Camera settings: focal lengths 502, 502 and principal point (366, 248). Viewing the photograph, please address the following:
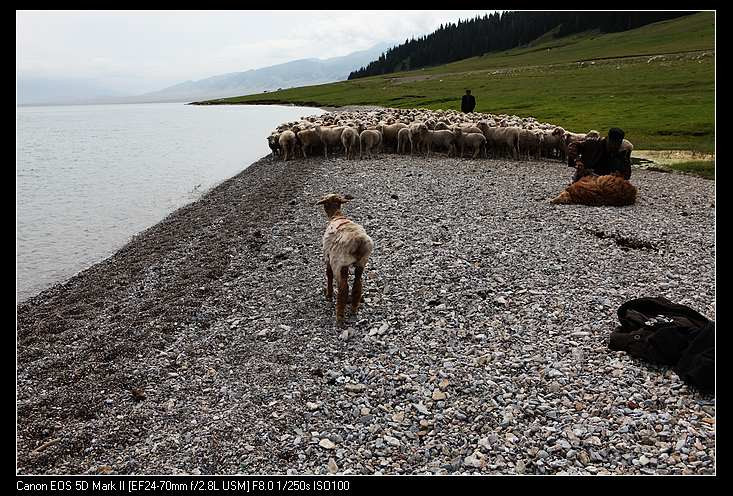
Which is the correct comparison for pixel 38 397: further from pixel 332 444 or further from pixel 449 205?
pixel 449 205

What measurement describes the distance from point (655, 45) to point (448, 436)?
13044cm

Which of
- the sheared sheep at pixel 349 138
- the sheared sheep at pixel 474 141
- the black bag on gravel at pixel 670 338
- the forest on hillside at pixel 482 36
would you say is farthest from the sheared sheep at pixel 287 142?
the forest on hillside at pixel 482 36

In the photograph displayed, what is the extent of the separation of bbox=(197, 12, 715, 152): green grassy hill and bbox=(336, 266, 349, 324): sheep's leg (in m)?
12.4

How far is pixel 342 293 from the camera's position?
29.7 ft

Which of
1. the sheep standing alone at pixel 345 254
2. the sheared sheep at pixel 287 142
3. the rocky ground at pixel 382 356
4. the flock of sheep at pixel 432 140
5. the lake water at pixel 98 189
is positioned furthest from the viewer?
the sheared sheep at pixel 287 142

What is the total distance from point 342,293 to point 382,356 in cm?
143

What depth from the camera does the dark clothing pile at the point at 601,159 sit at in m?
19.0

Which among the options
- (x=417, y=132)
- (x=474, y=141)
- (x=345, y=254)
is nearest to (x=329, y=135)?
(x=417, y=132)

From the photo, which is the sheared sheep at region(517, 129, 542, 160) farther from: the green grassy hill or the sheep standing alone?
the sheep standing alone

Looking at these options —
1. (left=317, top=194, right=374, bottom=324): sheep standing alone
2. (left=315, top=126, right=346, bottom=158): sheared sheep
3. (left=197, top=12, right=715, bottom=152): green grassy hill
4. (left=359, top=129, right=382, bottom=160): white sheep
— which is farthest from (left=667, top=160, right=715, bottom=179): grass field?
(left=317, top=194, right=374, bottom=324): sheep standing alone

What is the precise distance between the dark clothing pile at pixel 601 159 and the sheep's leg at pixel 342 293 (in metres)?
13.3

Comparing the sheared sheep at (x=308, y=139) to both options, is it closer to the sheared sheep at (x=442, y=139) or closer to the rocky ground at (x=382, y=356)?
the sheared sheep at (x=442, y=139)
